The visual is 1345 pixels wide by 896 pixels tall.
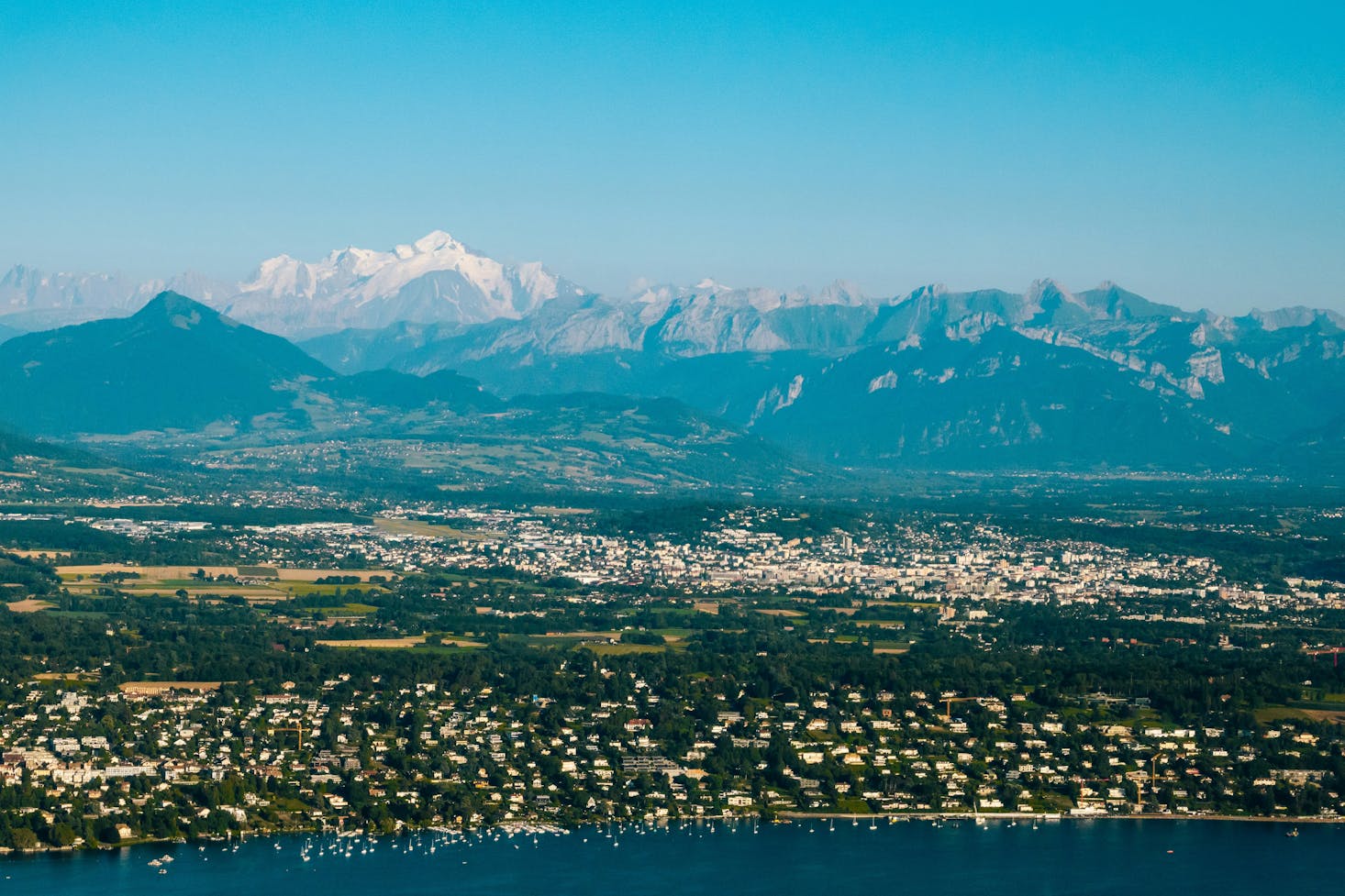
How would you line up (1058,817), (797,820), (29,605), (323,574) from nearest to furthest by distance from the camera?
(797,820) → (1058,817) → (29,605) → (323,574)

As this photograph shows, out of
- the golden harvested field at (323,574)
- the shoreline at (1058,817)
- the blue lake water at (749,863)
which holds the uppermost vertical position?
the golden harvested field at (323,574)

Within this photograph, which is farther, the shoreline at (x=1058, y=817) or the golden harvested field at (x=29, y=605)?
the golden harvested field at (x=29, y=605)

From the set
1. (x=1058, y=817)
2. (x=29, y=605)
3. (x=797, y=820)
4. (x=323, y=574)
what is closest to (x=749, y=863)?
(x=797, y=820)

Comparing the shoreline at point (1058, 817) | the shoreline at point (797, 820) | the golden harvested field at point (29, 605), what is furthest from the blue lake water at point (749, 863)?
the golden harvested field at point (29, 605)

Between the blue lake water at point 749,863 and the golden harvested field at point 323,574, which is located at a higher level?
the golden harvested field at point 323,574

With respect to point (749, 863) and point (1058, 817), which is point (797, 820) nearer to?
point (749, 863)

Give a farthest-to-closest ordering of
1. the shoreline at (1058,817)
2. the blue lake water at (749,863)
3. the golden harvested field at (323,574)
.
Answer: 1. the golden harvested field at (323,574)
2. the shoreline at (1058,817)
3. the blue lake water at (749,863)

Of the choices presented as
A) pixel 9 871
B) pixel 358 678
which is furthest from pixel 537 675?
pixel 9 871

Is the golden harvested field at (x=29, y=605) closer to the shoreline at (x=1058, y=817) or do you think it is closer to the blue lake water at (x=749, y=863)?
the blue lake water at (x=749, y=863)

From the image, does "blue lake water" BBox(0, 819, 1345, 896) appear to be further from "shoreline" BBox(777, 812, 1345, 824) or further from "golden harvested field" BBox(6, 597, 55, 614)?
"golden harvested field" BBox(6, 597, 55, 614)
